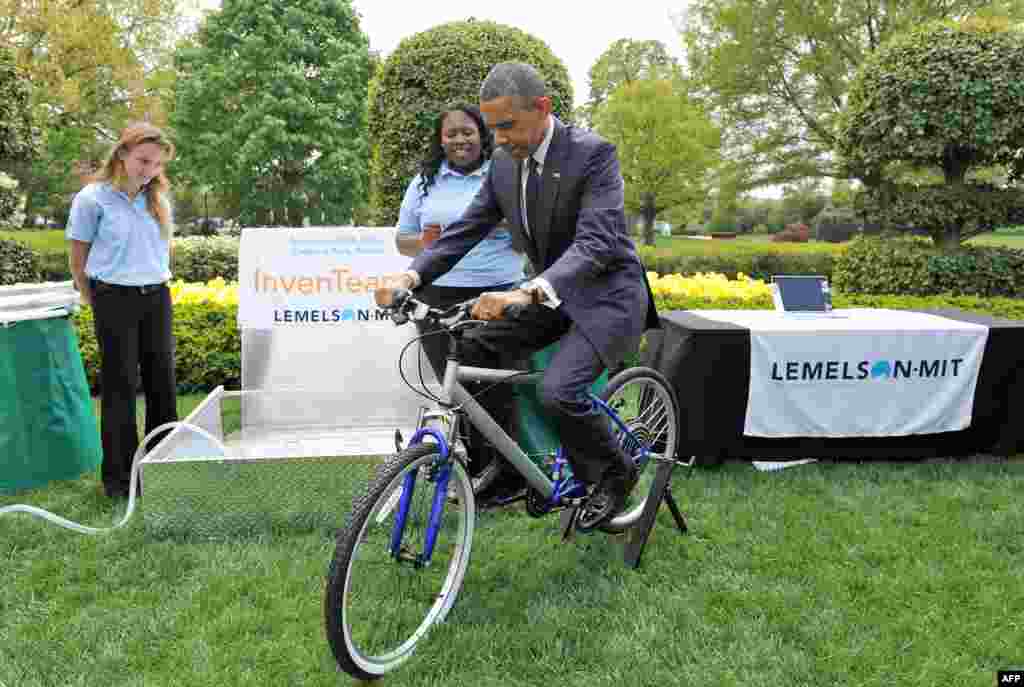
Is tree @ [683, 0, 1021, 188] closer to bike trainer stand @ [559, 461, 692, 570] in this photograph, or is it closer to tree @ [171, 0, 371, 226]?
tree @ [171, 0, 371, 226]

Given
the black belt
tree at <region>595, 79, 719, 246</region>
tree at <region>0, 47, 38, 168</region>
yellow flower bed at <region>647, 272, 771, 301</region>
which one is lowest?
yellow flower bed at <region>647, 272, 771, 301</region>

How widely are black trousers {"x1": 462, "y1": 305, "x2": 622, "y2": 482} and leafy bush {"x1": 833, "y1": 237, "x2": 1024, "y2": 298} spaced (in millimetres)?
6747

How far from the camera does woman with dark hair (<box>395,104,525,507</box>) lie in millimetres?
3803

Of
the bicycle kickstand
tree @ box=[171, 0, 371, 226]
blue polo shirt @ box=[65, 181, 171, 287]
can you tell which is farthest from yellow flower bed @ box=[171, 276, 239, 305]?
tree @ box=[171, 0, 371, 226]

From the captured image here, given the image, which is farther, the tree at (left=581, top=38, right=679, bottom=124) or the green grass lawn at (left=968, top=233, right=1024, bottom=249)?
the tree at (left=581, top=38, right=679, bottom=124)

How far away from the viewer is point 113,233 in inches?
157

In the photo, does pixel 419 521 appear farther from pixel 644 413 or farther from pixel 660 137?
pixel 660 137

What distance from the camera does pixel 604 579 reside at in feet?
10.8

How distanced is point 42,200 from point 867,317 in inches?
1320

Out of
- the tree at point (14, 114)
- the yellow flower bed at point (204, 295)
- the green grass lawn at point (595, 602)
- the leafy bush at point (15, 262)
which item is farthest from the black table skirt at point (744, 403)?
the leafy bush at point (15, 262)

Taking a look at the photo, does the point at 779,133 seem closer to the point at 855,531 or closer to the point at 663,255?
the point at 663,255

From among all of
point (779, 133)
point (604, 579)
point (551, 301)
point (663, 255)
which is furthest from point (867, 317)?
point (779, 133)

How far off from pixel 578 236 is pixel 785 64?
22123mm

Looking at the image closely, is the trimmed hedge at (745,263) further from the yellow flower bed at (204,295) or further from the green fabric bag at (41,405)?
the green fabric bag at (41,405)
